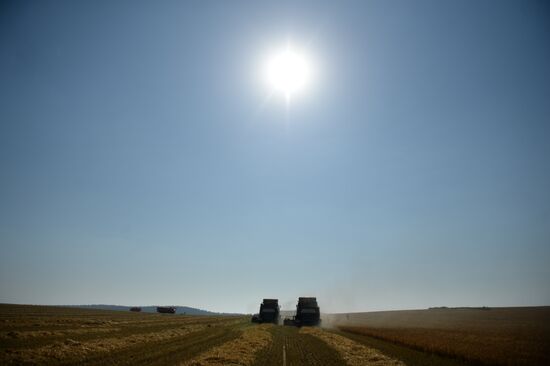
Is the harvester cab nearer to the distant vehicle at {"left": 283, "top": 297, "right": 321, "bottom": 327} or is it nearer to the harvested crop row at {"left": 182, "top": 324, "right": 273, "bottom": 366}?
the distant vehicle at {"left": 283, "top": 297, "right": 321, "bottom": 327}

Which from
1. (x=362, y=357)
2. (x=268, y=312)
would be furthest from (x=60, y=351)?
(x=268, y=312)

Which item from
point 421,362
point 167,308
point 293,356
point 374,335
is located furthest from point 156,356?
point 167,308

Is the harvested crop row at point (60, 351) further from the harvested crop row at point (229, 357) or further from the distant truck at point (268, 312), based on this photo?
the distant truck at point (268, 312)

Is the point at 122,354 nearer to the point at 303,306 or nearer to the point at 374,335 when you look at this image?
the point at 374,335

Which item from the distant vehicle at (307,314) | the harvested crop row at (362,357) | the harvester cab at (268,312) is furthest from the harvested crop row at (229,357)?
the harvester cab at (268,312)

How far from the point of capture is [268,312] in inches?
2194

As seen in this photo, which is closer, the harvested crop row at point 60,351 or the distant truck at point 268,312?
the harvested crop row at point 60,351

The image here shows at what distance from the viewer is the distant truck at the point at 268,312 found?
55.4 metres

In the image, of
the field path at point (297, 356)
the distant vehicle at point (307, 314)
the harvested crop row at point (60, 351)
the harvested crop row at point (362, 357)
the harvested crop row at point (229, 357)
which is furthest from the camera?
the distant vehicle at point (307, 314)

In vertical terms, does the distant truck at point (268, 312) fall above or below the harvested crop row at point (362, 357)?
above

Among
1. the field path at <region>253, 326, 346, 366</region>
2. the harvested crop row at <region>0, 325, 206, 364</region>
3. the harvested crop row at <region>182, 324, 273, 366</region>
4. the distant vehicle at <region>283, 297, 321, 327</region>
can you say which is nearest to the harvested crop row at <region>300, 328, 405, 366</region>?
the field path at <region>253, 326, 346, 366</region>

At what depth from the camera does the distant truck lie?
5539cm

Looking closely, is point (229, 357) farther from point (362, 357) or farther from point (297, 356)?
point (362, 357)

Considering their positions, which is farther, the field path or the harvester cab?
the harvester cab
